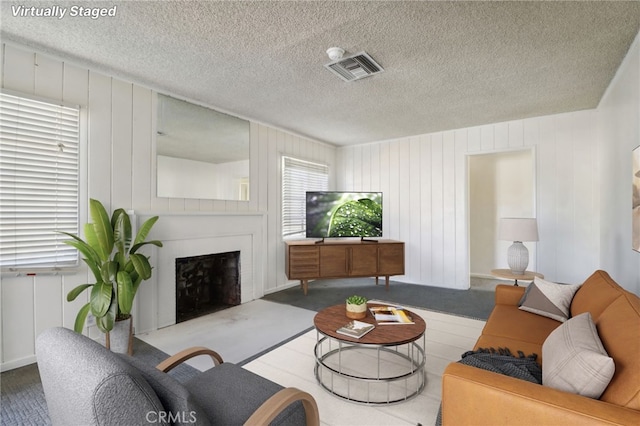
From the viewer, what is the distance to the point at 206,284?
12.9 feet

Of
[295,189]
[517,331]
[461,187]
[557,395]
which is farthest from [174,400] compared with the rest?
[461,187]

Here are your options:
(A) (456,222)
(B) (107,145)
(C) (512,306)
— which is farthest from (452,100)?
(B) (107,145)

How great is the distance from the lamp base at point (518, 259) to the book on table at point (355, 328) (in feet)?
7.36

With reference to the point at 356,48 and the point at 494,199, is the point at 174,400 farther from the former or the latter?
the point at 494,199

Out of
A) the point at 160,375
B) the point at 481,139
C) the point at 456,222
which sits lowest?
the point at 160,375

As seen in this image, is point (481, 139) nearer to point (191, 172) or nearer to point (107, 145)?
point (191, 172)

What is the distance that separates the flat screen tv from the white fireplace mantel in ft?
2.97

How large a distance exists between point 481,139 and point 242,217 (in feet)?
12.5

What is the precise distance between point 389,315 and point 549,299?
48.1 inches

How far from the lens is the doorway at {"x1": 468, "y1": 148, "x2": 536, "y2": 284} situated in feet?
17.6

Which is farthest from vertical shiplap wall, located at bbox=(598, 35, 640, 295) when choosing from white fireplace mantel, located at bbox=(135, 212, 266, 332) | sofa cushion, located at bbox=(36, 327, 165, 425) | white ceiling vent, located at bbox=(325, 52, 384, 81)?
white fireplace mantel, located at bbox=(135, 212, 266, 332)

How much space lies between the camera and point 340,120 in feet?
14.1

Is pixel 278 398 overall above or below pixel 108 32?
below

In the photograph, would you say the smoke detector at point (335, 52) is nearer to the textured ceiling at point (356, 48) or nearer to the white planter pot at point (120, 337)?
the textured ceiling at point (356, 48)
